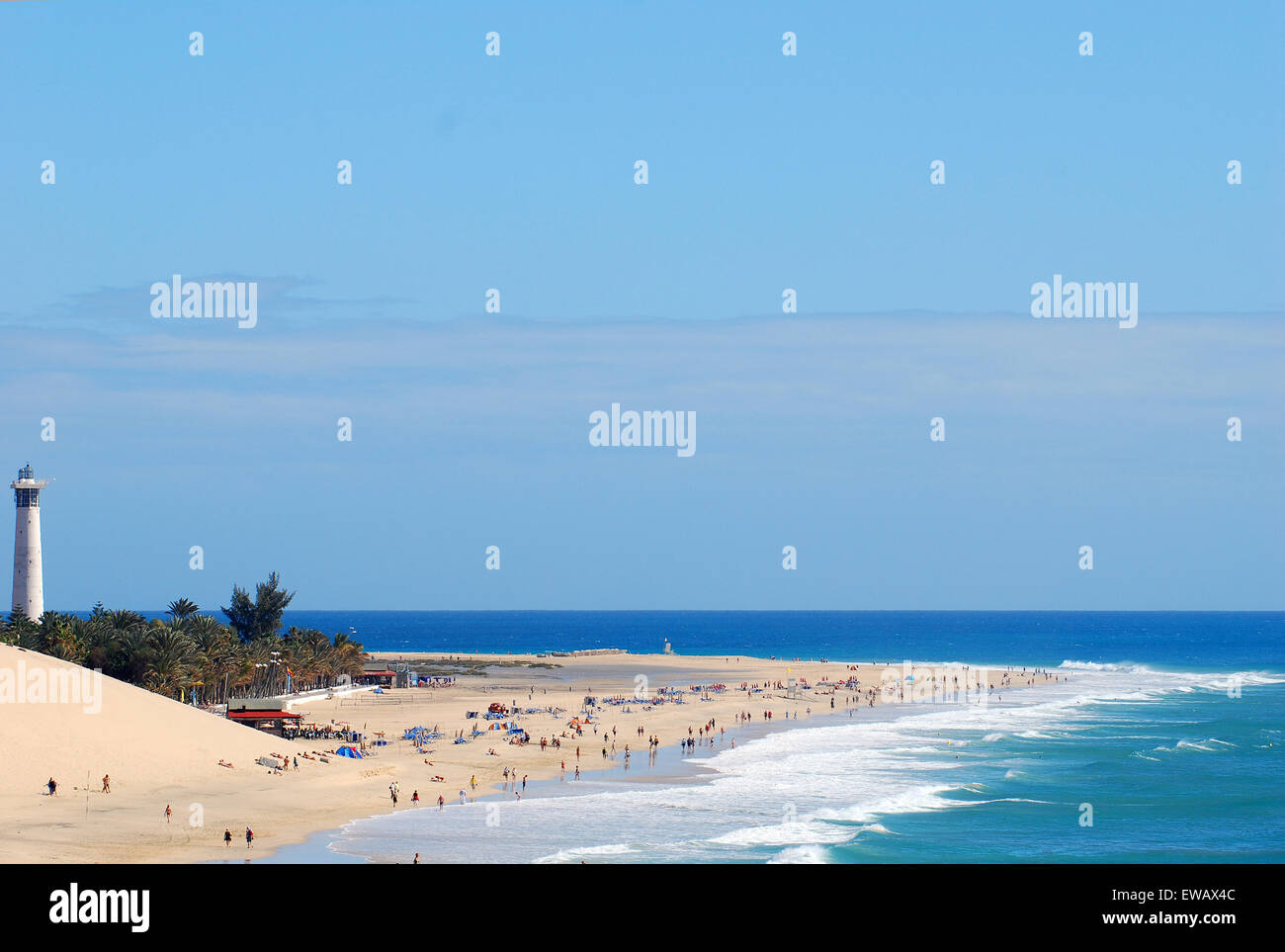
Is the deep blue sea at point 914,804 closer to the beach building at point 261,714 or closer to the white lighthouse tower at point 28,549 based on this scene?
the beach building at point 261,714

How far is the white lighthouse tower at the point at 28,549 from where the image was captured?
97125 millimetres

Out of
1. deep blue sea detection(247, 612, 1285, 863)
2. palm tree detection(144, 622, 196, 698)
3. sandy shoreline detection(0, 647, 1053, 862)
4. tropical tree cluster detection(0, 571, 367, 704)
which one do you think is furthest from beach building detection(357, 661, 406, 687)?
palm tree detection(144, 622, 196, 698)

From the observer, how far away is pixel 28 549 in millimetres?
97750

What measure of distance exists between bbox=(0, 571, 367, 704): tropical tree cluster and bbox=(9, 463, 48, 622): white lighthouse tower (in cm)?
602

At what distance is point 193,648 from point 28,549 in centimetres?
3707

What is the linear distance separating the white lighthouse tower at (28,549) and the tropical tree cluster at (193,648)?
602 centimetres

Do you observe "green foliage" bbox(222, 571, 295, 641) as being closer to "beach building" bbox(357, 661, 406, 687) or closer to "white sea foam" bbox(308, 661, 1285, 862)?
"beach building" bbox(357, 661, 406, 687)

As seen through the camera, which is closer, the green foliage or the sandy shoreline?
the sandy shoreline

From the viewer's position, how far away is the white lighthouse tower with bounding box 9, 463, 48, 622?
97125mm

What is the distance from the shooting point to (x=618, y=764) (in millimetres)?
65438

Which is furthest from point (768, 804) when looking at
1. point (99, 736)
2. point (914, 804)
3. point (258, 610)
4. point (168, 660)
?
point (258, 610)

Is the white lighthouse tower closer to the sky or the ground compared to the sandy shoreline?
closer to the sky
